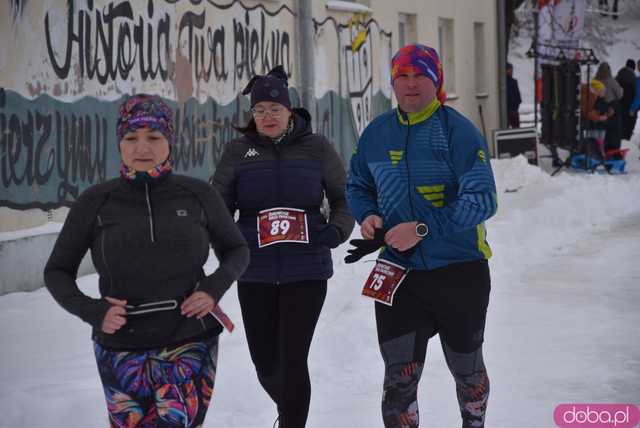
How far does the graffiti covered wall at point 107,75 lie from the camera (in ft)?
34.4

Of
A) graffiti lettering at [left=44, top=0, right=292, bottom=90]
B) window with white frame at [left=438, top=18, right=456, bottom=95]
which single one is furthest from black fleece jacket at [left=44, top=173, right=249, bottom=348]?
window with white frame at [left=438, top=18, right=456, bottom=95]

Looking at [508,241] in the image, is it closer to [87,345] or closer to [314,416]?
[87,345]

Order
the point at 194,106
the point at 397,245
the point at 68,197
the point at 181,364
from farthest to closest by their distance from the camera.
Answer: the point at 194,106 < the point at 68,197 < the point at 397,245 < the point at 181,364

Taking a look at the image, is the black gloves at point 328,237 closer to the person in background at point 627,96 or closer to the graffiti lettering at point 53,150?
the graffiti lettering at point 53,150

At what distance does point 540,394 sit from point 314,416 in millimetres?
1299

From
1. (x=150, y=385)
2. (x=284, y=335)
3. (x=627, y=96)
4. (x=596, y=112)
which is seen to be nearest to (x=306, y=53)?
(x=596, y=112)

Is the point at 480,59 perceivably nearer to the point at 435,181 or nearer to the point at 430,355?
the point at 430,355

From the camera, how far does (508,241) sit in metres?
13.6

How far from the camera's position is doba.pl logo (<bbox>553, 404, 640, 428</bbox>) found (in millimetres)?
6246

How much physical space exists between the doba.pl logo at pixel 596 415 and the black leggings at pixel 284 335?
153cm

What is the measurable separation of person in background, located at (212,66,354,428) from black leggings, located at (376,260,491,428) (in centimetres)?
54

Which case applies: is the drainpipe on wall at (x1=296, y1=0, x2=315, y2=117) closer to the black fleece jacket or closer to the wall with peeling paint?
the wall with peeling paint

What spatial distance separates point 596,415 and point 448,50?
1857 centimetres

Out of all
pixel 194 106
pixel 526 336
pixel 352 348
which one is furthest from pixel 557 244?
pixel 352 348
